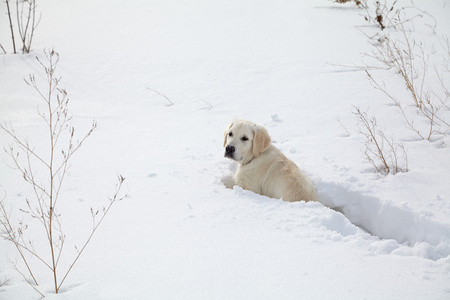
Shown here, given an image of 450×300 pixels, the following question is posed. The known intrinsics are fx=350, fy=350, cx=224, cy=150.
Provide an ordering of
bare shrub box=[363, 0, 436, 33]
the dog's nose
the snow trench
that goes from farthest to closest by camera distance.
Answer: bare shrub box=[363, 0, 436, 33]
the dog's nose
the snow trench

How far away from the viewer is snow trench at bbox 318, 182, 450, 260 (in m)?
2.56

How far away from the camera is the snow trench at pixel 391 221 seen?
2.56 meters

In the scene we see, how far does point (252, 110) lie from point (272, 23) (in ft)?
18.8

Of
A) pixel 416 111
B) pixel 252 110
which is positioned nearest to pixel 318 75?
pixel 252 110

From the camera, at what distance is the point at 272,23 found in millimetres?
10789

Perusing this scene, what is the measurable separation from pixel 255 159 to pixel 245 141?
24cm

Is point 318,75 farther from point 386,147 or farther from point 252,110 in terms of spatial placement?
point 386,147

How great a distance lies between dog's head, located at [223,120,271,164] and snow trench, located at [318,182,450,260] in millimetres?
801

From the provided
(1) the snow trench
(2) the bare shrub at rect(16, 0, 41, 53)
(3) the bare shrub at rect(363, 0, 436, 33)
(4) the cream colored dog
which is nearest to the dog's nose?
(4) the cream colored dog

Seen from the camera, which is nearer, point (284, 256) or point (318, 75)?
point (284, 256)

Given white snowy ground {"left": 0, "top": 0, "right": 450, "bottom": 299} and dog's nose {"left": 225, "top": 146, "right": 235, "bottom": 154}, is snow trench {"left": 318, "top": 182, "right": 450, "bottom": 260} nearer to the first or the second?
white snowy ground {"left": 0, "top": 0, "right": 450, "bottom": 299}

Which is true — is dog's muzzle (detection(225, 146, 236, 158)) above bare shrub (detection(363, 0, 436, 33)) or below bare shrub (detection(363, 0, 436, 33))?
below

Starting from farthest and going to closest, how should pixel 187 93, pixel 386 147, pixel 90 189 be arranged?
pixel 187 93 → pixel 386 147 → pixel 90 189

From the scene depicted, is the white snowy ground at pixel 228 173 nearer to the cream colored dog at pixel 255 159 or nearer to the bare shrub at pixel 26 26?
the cream colored dog at pixel 255 159
